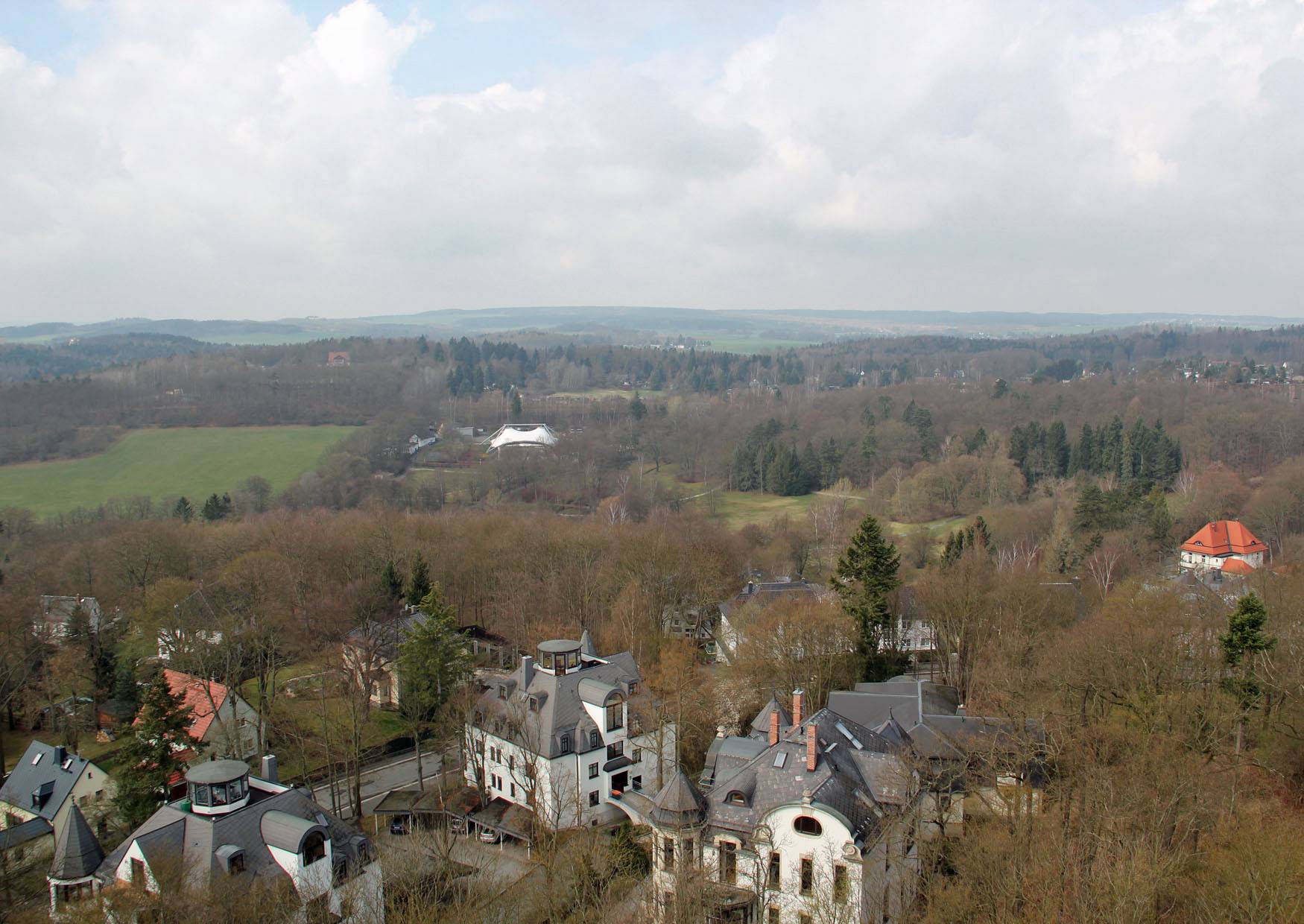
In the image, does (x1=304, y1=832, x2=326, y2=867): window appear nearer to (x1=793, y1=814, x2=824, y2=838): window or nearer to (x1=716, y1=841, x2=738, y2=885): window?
(x1=716, y1=841, x2=738, y2=885): window

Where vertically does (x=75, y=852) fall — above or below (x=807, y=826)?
below

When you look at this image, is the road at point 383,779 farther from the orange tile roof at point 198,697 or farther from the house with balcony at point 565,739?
the orange tile roof at point 198,697

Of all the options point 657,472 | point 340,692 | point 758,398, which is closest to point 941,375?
point 758,398

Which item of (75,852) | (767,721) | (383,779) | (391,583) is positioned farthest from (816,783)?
(391,583)

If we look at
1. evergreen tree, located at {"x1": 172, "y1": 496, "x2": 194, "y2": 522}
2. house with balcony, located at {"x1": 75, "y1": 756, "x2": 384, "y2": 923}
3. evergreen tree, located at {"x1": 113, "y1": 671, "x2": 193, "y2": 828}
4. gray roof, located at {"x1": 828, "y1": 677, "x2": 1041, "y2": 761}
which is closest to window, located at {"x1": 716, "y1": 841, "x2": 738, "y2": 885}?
gray roof, located at {"x1": 828, "y1": 677, "x2": 1041, "y2": 761}

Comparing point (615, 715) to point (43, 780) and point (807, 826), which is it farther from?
point (43, 780)

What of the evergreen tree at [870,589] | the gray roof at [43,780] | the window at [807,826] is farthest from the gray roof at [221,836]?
the evergreen tree at [870,589]
